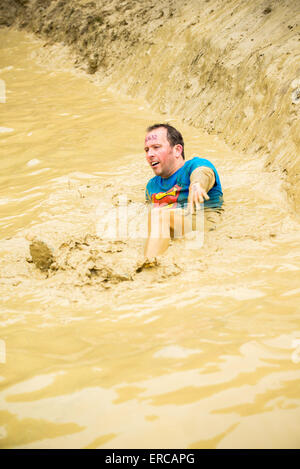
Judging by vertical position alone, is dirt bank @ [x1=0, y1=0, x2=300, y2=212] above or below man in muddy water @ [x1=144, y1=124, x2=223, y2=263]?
above

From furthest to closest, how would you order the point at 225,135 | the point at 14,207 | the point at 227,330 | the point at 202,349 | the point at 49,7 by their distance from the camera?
the point at 49,7, the point at 225,135, the point at 14,207, the point at 227,330, the point at 202,349

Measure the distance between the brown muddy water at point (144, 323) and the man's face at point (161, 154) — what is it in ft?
1.56

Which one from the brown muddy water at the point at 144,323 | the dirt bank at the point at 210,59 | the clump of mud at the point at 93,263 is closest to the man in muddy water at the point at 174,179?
the brown muddy water at the point at 144,323

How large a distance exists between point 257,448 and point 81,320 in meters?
1.12

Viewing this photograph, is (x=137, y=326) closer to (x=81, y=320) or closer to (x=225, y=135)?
(x=81, y=320)

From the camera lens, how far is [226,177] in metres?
4.32

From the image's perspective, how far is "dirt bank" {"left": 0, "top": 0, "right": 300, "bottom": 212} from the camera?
462 cm

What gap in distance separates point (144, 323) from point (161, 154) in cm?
195

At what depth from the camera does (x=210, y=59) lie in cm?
611

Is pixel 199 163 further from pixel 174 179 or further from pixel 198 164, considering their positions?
pixel 174 179

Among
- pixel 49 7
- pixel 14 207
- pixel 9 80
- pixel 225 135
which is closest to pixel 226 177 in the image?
pixel 225 135

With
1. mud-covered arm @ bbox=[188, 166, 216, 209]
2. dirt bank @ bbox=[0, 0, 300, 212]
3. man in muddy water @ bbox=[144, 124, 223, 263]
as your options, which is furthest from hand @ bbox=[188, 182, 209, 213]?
dirt bank @ bbox=[0, 0, 300, 212]

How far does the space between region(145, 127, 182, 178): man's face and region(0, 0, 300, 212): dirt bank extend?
1.12m

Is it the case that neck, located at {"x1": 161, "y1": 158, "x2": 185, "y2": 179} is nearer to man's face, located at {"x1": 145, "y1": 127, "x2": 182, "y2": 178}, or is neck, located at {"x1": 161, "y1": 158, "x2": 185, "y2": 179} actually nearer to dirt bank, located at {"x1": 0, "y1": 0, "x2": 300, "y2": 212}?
man's face, located at {"x1": 145, "y1": 127, "x2": 182, "y2": 178}
